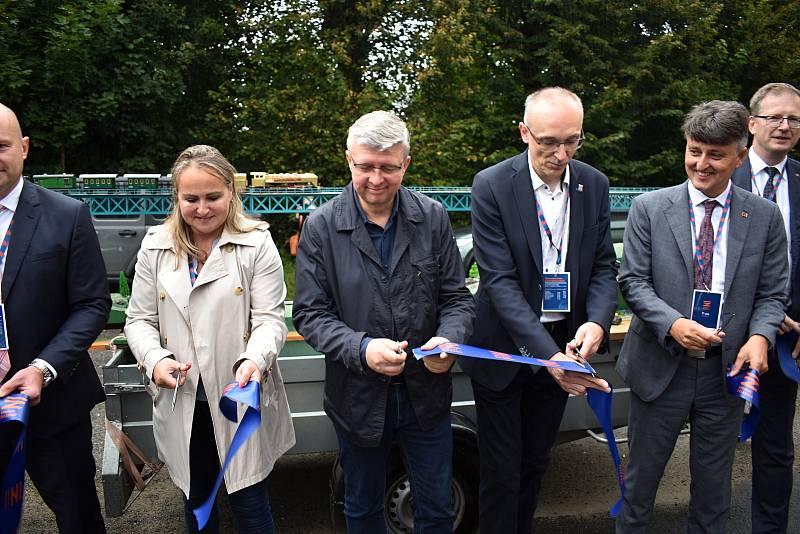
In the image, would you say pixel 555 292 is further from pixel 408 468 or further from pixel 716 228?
pixel 408 468

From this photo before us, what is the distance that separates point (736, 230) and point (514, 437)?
1370 millimetres

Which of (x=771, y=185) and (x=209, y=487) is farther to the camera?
(x=771, y=185)

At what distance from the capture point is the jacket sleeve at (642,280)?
10.6 feet

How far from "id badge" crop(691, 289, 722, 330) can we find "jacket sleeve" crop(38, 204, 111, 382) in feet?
8.47

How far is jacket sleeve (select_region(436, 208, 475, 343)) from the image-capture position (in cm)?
310

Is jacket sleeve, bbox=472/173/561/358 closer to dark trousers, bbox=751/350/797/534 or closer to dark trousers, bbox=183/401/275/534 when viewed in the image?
dark trousers, bbox=183/401/275/534

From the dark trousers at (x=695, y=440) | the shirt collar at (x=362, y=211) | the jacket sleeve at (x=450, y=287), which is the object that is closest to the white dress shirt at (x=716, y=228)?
the dark trousers at (x=695, y=440)

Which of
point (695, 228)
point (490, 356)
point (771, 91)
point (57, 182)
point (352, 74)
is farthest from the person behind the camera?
point (352, 74)

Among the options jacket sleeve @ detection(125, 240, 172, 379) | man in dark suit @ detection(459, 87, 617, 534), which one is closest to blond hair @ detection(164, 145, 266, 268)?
jacket sleeve @ detection(125, 240, 172, 379)

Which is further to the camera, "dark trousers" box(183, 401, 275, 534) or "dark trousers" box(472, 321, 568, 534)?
"dark trousers" box(472, 321, 568, 534)

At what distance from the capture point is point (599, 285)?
10.9 ft

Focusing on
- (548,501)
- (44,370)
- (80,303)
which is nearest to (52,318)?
(80,303)

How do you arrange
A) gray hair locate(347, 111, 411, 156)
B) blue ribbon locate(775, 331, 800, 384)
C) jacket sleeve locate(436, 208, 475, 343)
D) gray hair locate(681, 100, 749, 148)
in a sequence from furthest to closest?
blue ribbon locate(775, 331, 800, 384)
gray hair locate(681, 100, 749, 148)
jacket sleeve locate(436, 208, 475, 343)
gray hair locate(347, 111, 411, 156)

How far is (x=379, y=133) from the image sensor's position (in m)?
2.84
